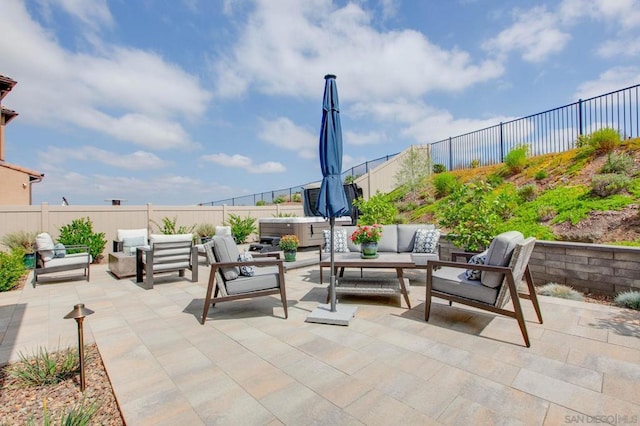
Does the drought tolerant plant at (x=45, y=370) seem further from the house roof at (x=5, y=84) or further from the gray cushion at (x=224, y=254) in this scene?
the house roof at (x=5, y=84)

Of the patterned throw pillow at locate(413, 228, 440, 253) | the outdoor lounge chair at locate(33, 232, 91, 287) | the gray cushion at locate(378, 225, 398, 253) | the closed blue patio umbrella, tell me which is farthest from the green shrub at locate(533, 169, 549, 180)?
the outdoor lounge chair at locate(33, 232, 91, 287)

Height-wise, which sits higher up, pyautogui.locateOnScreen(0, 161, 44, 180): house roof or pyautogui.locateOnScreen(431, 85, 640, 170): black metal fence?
pyautogui.locateOnScreen(431, 85, 640, 170): black metal fence

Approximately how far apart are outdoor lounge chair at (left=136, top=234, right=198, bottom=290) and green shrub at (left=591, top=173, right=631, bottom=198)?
7780 mm

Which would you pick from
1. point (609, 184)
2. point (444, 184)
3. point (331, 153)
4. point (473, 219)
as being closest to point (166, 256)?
point (331, 153)

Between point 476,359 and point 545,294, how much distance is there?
258cm

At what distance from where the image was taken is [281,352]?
258cm

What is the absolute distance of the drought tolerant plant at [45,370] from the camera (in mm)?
2168

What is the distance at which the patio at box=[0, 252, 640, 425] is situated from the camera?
5.77ft

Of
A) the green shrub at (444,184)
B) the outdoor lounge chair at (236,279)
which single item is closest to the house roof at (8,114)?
the outdoor lounge chair at (236,279)

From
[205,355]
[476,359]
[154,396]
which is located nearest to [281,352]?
[205,355]

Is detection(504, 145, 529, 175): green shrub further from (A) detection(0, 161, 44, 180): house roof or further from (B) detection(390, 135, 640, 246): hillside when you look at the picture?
(A) detection(0, 161, 44, 180): house roof

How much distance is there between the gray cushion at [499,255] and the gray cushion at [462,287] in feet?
0.24

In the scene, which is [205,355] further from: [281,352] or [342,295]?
[342,295]

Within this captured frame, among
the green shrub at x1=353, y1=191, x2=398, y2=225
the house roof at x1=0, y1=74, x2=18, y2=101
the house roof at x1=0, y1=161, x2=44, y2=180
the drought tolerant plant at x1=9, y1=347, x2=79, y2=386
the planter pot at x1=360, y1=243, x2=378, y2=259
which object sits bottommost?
the drought tolerant plant at x1=9, y1=347, x2=79, y2=386
